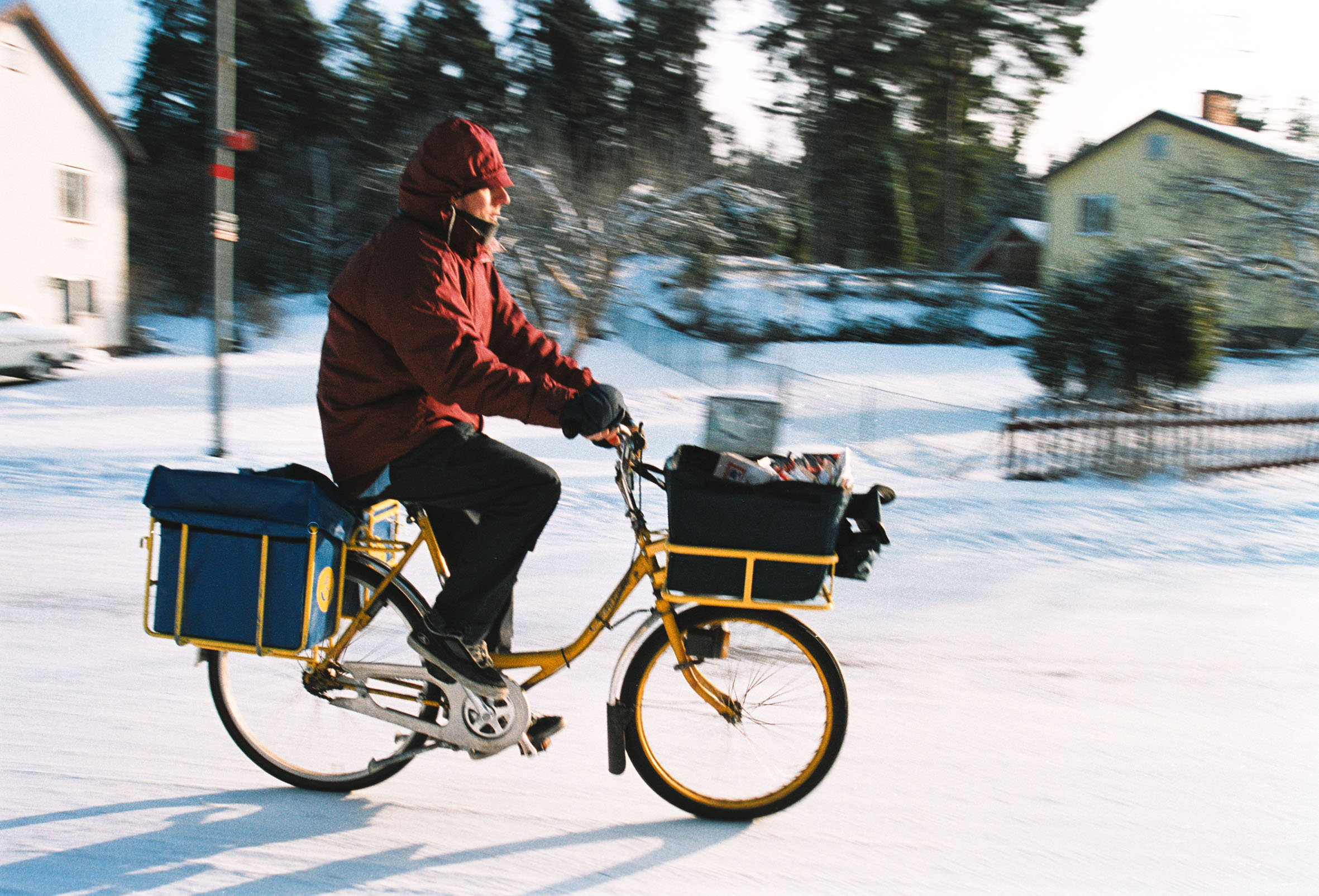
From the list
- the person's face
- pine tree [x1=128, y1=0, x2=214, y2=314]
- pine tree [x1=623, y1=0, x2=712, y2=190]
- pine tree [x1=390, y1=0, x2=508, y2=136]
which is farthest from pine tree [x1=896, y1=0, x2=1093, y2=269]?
the person's face

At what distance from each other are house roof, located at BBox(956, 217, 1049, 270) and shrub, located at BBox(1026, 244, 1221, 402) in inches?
798

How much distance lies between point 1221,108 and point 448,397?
23.7 m

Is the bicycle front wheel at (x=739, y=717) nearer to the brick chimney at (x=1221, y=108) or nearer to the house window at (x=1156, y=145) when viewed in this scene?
the brick chimney at (x=1221, y=108)

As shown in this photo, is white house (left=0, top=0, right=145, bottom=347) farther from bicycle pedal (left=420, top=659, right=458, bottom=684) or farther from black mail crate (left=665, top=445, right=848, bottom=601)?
black mail crate (left=665, top=445, right=848, bottom=601)

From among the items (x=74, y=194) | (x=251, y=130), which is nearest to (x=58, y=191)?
(x=74, y=194)

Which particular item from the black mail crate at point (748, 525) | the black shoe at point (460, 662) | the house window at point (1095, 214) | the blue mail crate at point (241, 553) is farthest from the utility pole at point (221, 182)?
the house window at point (1095, 214)

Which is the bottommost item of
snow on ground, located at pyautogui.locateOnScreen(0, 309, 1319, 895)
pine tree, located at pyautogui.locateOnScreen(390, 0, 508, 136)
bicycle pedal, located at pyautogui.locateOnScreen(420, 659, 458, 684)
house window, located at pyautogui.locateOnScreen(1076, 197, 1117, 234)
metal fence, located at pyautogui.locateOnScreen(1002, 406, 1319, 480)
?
snow on ground, located at pyautogui.locateOnScreen(0, 309, 1319, 895)

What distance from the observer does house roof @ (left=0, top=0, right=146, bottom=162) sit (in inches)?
813

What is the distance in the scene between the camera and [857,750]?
12.3 ft

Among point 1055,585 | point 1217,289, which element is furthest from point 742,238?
point 1055,585

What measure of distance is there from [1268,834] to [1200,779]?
359 mm

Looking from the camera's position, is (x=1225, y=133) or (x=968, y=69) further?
(x=968, y=69)

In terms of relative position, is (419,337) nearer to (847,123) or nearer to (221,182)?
(221,182)

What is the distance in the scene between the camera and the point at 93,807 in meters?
3.15
